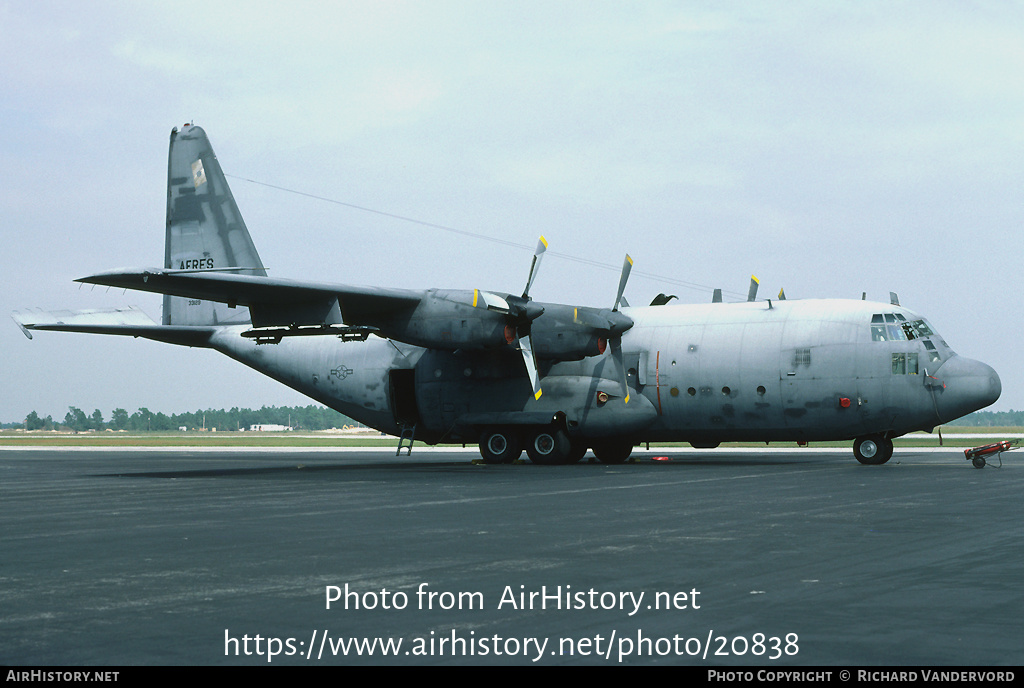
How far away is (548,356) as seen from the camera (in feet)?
105

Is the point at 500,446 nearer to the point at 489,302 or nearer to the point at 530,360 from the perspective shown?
the point at 530,360

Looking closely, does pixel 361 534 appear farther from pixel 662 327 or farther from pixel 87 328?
pixel 87 328

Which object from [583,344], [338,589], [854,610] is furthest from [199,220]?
[854,610]

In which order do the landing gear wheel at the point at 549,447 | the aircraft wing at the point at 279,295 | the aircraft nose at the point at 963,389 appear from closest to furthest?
the aircraft wing at the point at 279,295 → the aircraft nose at the point at 963,389 → the landing gear wheel at the point at 549,447

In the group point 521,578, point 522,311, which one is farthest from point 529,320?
point 521,578

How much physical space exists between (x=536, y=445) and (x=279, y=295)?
31.7ft

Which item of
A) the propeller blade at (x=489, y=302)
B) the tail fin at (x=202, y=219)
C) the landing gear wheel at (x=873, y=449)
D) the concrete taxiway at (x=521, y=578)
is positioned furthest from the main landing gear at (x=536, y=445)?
the concrete taxiway at (x=521, y=578)

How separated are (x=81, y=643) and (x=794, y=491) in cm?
1566

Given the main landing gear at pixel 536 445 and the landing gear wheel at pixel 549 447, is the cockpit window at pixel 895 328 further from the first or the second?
the landing gear wheel at pixel 549 447

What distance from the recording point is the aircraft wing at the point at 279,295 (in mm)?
26609

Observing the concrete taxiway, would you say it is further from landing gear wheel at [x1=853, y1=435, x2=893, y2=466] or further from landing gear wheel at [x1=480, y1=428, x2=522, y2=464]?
landing gear wheel at [x1=480, y1=428, x2=522, y2=464]

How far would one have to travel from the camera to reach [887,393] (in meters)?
29.7

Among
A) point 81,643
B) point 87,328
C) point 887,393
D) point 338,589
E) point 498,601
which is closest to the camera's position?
point 81,643

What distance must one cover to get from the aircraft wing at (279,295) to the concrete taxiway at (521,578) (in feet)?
27.3
